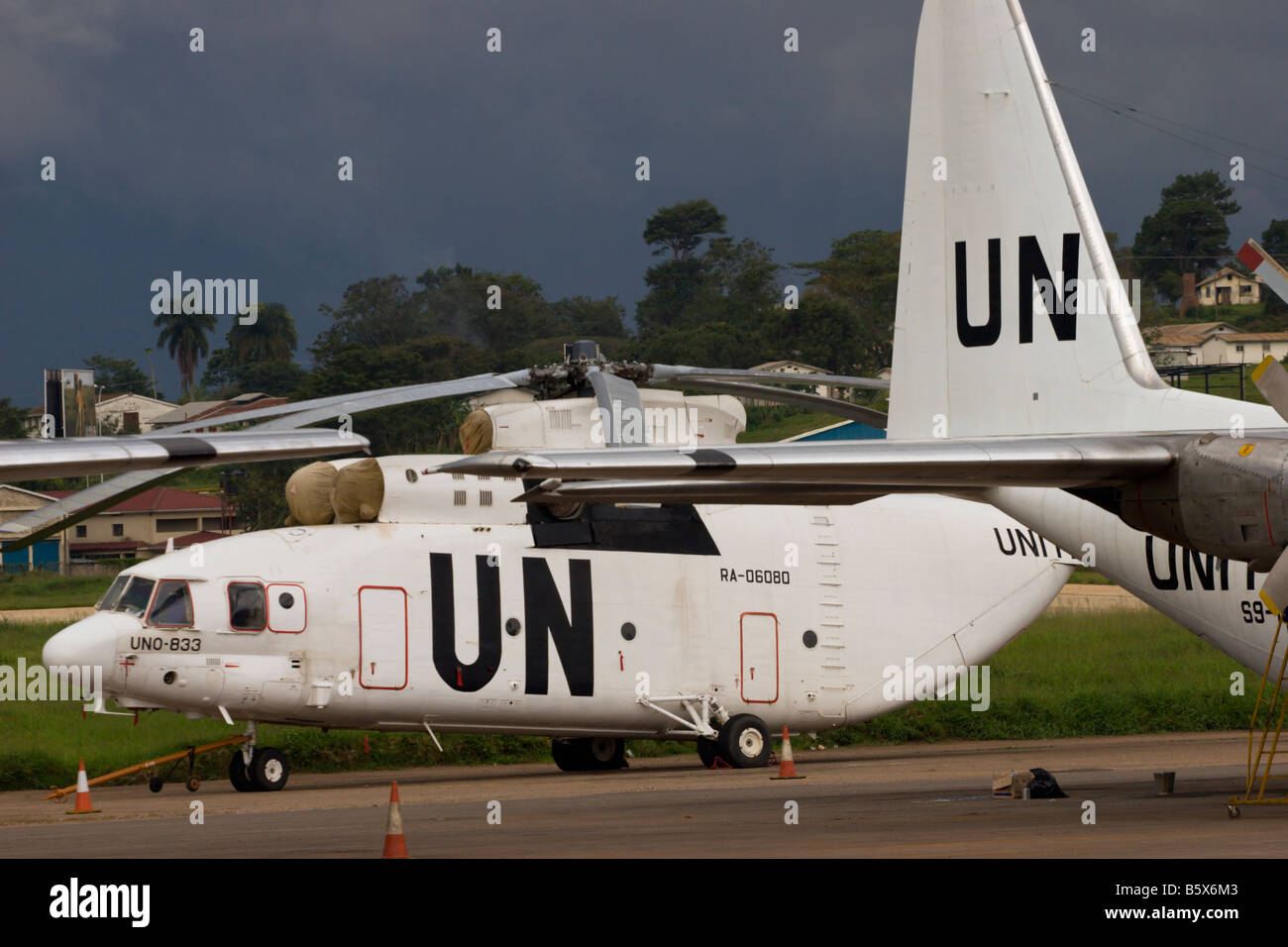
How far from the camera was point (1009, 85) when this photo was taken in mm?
15773

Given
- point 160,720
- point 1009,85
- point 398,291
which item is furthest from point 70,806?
point 398,291

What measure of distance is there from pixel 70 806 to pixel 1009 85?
1295 cm

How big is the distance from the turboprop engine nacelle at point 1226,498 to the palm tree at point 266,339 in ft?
319

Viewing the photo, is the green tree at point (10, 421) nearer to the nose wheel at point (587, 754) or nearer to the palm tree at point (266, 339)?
the palm tree at point (266, 339)

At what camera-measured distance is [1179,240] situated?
118 metres

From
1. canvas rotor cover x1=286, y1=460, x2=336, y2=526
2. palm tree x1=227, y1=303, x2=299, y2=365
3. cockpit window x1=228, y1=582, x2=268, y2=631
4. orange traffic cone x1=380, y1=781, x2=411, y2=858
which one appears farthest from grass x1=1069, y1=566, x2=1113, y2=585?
palm tree x1=227, y1=303, x2=299, y2=365

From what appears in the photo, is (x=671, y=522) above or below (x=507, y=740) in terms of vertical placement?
above

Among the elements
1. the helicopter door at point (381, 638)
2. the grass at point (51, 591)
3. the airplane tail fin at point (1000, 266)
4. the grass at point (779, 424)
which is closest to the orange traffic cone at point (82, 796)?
the helicopter door at point (381, 638)

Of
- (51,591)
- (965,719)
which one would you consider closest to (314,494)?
(965,719)

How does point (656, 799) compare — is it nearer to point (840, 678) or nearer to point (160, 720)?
point (840, 678)

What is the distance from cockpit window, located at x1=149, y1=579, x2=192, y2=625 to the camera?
1900 centimetres

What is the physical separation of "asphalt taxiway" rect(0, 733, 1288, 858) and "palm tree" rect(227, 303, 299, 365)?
87.5m

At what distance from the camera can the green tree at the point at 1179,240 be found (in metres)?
116

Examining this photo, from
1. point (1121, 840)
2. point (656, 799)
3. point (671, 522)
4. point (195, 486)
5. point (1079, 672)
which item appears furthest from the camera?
point (195, 486)
